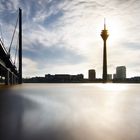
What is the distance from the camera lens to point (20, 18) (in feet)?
315

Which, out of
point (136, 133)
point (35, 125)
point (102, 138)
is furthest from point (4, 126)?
point (136, 133)

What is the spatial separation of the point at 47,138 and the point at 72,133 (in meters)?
1.37

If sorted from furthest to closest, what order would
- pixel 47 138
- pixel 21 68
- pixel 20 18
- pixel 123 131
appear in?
pixel 20 18
pixel 21 68
pixel 123 131
pixel 47 138

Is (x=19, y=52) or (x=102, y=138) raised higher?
(x=19, y=52)

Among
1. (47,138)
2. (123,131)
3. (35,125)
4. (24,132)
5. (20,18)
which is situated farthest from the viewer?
(20,18)

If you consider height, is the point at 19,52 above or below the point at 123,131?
above

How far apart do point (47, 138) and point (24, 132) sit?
1.31 metres

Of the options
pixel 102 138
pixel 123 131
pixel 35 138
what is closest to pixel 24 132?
pixel 35 138

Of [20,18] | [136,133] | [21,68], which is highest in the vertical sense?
[20,18]

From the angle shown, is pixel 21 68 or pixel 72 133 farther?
pixel 21 68

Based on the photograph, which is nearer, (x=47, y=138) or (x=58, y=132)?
(x=47, y=138)

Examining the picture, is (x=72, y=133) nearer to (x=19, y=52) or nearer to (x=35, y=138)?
(x=35, y=138)

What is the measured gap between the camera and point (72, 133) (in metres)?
9.60

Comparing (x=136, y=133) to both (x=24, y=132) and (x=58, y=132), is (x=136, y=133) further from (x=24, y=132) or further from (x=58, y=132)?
(x=24, y=132)
